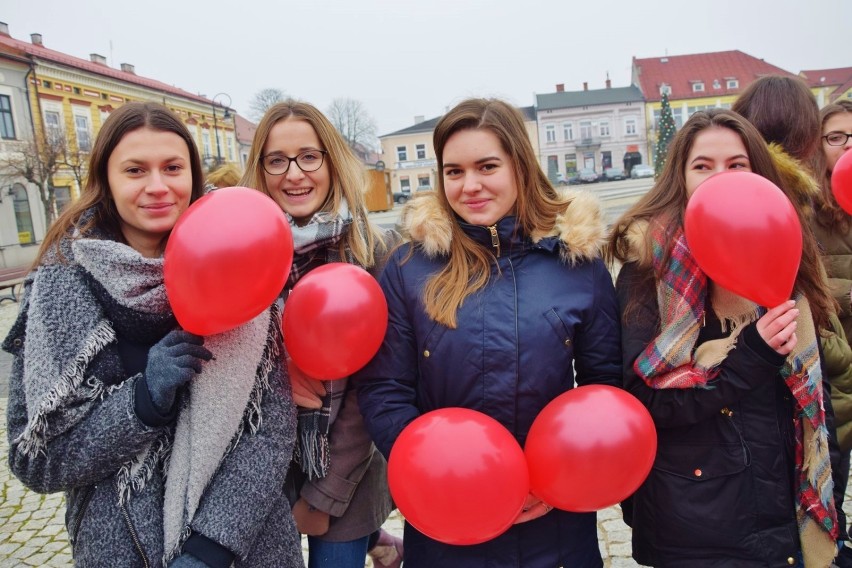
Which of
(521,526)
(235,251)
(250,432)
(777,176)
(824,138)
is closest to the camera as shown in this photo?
(235,251)

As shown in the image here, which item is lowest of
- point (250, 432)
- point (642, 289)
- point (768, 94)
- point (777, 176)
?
point (250, 432)

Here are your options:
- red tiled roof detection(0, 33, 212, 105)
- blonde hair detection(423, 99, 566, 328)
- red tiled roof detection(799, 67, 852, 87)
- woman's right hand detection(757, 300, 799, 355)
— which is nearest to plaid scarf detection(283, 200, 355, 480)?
blonde hair detection(423, 99, 566, 328)

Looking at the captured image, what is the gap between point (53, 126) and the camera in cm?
2462

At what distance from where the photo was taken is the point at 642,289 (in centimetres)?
189

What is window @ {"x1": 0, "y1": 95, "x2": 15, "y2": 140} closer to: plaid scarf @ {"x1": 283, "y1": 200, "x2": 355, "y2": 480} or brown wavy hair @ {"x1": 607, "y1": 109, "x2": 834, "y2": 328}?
plaid scarf @ {"x1": 283, "y1": 200, "x2": 355, "y2": 480}

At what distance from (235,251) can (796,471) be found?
1860 mm

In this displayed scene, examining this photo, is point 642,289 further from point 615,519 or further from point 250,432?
point 615,519

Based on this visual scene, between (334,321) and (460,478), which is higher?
(334,321)

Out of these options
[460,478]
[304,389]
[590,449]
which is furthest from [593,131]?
[460,478]

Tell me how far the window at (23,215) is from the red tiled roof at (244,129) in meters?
22.4

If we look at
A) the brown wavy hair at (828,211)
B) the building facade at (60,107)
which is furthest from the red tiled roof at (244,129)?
the brown wavy hair at (828,211)

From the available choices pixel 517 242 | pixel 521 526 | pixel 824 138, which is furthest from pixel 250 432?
pixel 824 138

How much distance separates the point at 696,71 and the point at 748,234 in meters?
60.6

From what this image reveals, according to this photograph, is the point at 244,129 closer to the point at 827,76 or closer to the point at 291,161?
the point at 291,161
